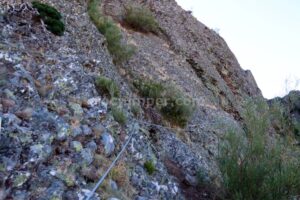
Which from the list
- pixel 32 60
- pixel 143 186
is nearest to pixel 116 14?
pixel 32 60

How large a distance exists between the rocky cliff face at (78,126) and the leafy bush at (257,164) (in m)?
0.59

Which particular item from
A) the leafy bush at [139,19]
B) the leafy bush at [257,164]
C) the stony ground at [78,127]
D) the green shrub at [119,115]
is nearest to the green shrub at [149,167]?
the stony ground at [78,127]

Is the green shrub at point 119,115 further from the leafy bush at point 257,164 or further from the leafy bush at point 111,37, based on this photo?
the leafy bush at point 111,37

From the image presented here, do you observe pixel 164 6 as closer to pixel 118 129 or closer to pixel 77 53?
pixel 77 53

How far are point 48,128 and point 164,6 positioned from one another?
1261cm

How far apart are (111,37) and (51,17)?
2283 mm

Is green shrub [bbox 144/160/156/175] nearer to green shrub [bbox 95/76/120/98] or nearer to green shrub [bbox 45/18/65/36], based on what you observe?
green shrub [bbox 95/76/120/98]

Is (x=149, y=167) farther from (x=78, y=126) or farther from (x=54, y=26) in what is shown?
(x=54, y=26)

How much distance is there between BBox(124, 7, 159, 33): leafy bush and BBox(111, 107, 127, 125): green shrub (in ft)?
24.3

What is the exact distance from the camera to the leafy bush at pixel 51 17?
8609 mm

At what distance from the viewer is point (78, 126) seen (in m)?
6.14

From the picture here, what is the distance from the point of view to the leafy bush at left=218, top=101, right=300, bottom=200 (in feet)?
22.7

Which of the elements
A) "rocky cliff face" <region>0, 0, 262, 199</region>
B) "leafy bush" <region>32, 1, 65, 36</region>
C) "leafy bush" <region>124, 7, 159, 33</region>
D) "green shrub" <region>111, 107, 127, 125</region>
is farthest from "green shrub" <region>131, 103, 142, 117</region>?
"leafy bush" <region>124, 7, 159, 33</region>

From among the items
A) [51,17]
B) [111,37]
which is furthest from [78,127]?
[111,37]
